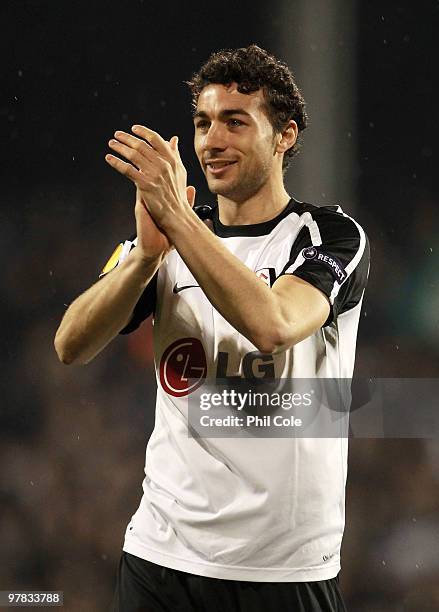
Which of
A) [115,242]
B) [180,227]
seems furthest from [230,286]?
[115,242]

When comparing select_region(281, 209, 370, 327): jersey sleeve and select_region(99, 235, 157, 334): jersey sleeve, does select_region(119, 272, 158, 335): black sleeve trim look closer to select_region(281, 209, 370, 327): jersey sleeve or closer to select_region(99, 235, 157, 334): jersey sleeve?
select_region(99, 235, 157, 334): jersey sleeve

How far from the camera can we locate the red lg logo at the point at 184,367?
1.64m

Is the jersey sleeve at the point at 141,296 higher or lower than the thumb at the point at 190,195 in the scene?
lower

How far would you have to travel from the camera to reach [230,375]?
162 centimetres

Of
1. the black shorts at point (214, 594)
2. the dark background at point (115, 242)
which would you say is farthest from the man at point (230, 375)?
the dark background at point (115, 242)

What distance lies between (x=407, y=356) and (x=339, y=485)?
54.0 inches

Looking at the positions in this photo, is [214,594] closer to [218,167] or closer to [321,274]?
[321,274]

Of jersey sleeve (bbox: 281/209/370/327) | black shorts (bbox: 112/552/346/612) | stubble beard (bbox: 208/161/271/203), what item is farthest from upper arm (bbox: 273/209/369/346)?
black shorts (bbox: 112/552/346/612)

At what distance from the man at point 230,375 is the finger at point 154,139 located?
0.02 meters

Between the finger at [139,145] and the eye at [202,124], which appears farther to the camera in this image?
the eye at [202,124]

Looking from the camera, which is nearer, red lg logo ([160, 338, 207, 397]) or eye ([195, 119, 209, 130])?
red lg logo ([160, 338, 207, 397])

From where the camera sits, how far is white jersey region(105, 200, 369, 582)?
1.58 m

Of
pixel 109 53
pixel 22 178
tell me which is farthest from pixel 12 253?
pixel 109 53

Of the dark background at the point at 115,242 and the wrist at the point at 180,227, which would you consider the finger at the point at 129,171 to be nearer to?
the wrist at the point at 180,227
